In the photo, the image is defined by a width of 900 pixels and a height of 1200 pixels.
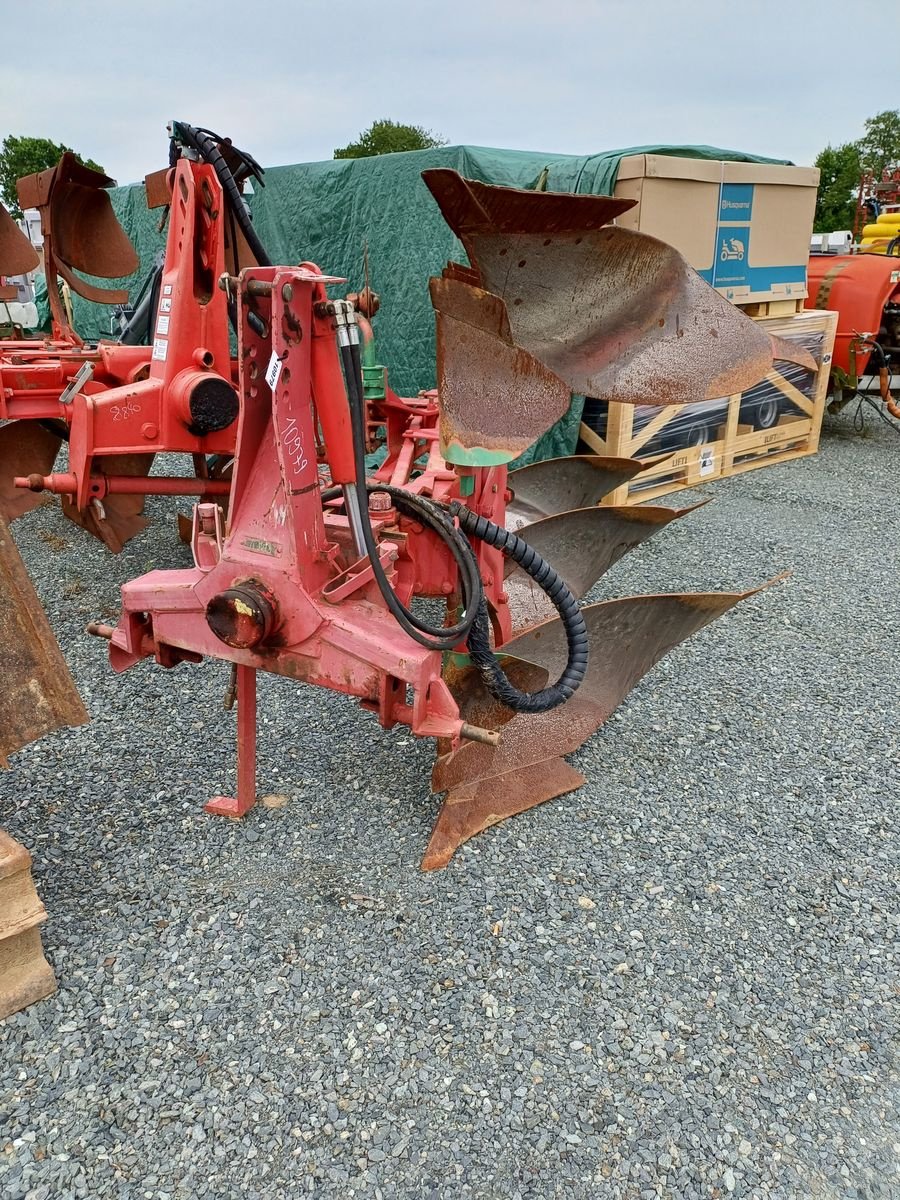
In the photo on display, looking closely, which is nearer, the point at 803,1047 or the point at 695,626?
the point at 803,1047

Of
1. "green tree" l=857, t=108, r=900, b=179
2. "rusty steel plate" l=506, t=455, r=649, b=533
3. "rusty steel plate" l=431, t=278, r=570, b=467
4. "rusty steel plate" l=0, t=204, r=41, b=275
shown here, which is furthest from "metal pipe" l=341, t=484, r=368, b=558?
"green tree" l=857, t=108, r=900, b=179

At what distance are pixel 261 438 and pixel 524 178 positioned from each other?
4.56 meters

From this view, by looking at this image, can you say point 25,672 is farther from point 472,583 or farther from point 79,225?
point 79,225

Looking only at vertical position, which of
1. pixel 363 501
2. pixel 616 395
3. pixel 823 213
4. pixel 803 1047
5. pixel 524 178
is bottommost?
pixel 803 1047

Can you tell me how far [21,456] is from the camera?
4.59 m

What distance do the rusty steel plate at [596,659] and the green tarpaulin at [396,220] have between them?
125 inches

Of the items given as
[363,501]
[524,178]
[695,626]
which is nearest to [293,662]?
[363,501]

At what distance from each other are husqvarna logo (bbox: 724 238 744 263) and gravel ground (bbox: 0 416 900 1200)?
3705 millimetres

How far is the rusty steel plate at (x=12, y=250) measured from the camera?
4.95 metres

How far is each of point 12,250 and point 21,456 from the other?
1.35 metres

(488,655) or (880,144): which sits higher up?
(880,144)

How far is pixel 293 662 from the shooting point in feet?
6.82

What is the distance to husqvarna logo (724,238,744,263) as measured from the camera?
578 cm

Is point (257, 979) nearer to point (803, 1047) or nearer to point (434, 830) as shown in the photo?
point (434, 830)
